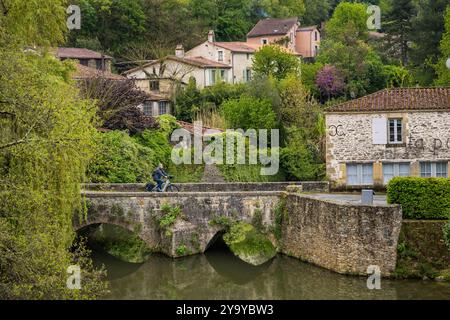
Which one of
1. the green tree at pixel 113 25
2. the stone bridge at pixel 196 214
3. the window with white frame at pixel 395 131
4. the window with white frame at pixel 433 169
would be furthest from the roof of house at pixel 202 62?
the stone bridge at pixel 196 214

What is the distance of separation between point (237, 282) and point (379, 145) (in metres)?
11.6

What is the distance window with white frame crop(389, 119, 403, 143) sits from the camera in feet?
134

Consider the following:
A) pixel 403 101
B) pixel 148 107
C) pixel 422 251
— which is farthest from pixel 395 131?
pixel 148 107

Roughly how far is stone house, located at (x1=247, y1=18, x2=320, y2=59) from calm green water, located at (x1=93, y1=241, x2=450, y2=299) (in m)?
49.8

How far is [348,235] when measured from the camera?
106 ft

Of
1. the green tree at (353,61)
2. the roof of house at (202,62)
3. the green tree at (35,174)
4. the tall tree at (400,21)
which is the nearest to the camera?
the green tree at (35,174)

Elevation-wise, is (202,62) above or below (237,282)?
above

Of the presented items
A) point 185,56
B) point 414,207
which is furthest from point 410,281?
point 185,56

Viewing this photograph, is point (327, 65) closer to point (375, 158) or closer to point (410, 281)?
point (375, 158)

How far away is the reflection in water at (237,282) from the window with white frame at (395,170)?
309 inches

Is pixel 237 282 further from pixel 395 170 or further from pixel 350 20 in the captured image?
pixel 350 20

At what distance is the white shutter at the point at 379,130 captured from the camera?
41.0m

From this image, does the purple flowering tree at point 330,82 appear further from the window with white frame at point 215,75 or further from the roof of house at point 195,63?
the roof of house at point 195,63

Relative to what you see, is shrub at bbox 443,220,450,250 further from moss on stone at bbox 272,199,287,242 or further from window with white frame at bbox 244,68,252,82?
window with white frame at bbox 244,68,252,82
